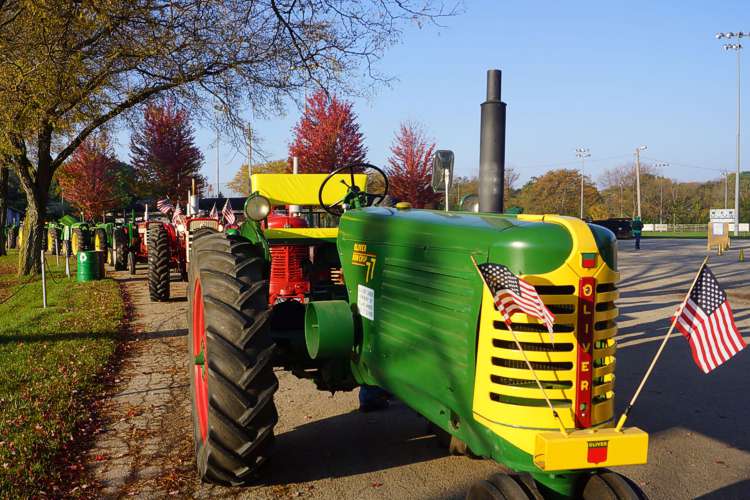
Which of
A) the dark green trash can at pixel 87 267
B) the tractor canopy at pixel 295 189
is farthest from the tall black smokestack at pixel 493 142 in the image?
the dark green trash can at pixel 87 267

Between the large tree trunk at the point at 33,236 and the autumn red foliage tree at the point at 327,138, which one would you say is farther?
the autumn red foliage tree at the point at 327,138

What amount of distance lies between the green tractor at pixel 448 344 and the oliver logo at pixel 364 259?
16 mm

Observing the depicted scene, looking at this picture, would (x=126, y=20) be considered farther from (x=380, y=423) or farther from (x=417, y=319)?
(x=417, y=319)

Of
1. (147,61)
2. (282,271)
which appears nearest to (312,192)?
(282,271)

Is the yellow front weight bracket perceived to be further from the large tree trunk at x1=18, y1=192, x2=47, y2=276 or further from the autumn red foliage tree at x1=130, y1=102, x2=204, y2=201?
the autumn red foliage tree at x1=130, y1=102, x2=204, y2=201

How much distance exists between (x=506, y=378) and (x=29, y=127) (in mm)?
12399

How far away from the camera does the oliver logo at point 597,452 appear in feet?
8.33

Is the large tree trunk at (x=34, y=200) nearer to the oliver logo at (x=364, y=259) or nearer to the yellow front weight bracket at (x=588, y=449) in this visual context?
the oliver logo at (x=364, y=259)

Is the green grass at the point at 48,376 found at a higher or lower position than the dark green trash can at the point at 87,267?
lower

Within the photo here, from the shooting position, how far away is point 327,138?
34.8 m

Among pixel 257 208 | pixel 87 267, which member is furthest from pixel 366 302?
pixel 87 267

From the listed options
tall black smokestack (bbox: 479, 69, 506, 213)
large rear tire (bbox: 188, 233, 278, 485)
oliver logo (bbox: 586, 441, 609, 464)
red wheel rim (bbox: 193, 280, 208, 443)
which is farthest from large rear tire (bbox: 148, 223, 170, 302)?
oliver logo (bbox: 586, 441, 609, 464)

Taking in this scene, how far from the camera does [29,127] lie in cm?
1280

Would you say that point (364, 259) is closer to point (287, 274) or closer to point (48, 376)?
point (287, 274)
